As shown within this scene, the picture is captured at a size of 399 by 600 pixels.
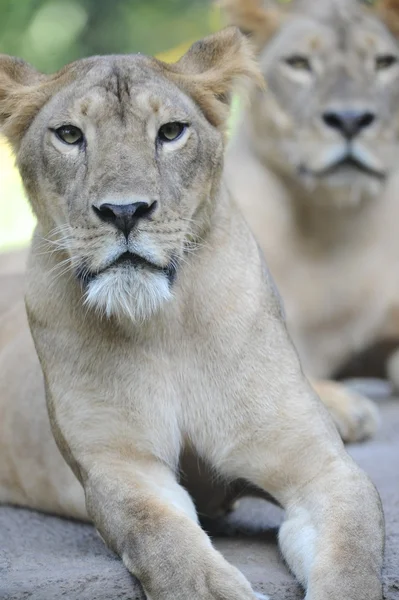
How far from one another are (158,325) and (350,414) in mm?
1187

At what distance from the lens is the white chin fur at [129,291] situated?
2.33m

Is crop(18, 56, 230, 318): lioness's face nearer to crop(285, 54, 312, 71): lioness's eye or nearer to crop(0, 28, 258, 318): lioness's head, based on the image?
crop(0, 28, 258, 318): lioness's head

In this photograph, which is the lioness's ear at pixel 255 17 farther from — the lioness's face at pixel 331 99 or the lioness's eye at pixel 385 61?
the lioness's eye at pixel 385 61

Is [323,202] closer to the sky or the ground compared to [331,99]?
closer to the ground

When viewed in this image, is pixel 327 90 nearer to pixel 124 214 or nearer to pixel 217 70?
pixel 217 70

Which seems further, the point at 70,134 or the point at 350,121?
the point at 350,121

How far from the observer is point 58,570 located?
2.43 meters

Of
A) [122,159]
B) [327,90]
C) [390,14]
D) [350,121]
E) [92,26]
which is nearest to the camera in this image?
[122,159]

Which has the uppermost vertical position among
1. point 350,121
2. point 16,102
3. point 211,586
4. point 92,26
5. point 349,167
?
point 92,26

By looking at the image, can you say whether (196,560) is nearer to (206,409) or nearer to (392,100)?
(206,409)

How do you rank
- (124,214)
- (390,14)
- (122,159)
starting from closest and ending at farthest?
(124,214)
(122,159)
(390,14)

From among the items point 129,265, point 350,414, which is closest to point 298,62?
point 350,414

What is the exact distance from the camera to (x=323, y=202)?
171 inches

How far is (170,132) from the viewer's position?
8.19ft
